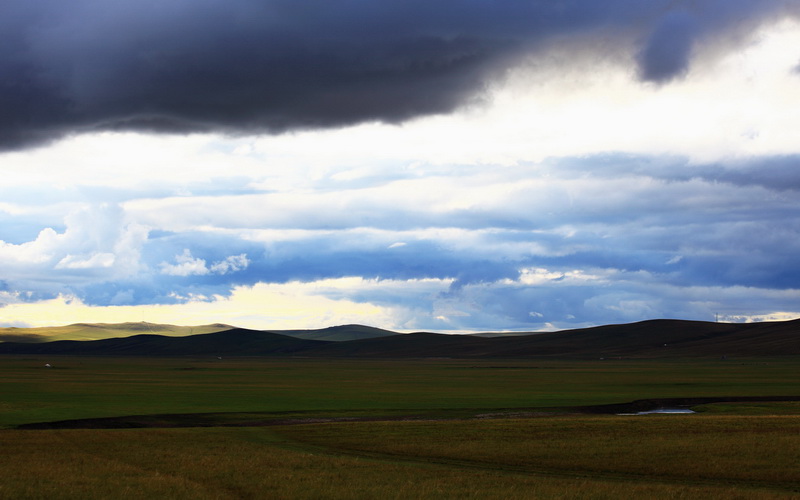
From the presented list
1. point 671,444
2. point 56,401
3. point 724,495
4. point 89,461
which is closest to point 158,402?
point 56,401

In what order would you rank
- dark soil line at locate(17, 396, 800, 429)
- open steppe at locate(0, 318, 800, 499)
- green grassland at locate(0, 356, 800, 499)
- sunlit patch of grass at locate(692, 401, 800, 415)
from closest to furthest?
1. green grassland at locate(0, 356, 800, 499)
2. open steppe at locate(0, 318, 800, 499)
3. dark soil line at locate(17, 396, 800, 429)
4. sunlit patch of grass at locate(692, 401, 800, 415)

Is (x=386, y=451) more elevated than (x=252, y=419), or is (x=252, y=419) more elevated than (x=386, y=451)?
(x=386, y=451)

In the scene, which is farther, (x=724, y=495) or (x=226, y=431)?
(x=226, y=431)

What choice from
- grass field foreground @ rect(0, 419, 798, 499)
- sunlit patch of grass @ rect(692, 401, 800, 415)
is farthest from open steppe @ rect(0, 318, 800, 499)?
sunlit patch of grass @ rect(692, 401, 800, 415)

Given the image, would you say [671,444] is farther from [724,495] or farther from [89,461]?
[89,461]

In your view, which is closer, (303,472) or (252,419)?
(303,472)

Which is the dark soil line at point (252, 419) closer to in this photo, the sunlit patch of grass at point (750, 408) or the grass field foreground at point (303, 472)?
the sunlit patch of grass at point (750, 408)

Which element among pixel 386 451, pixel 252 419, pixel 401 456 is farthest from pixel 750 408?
pixel 252 419

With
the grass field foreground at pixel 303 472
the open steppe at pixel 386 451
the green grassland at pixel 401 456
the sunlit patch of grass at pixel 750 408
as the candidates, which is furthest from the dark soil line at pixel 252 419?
the grass field foreground at pixel 303 472

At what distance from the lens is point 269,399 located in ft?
267

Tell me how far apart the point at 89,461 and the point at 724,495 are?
28145mm

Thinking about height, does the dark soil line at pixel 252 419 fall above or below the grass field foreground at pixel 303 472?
below

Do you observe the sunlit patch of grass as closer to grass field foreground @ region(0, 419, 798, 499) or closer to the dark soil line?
the dark soil line

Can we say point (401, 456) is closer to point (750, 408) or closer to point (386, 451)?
point (386, 451)
